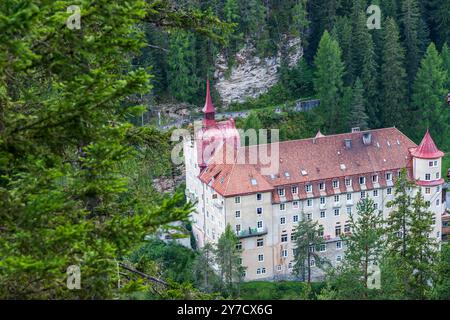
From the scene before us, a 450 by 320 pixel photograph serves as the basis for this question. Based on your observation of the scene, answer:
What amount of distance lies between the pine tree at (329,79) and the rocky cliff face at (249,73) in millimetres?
5384

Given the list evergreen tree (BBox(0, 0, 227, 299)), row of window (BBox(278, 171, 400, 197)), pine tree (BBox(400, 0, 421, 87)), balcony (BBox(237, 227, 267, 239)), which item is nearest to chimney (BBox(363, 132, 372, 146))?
A: row of window (BBox(278, 171, 400, 197))

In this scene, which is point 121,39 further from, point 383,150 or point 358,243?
point 383,150

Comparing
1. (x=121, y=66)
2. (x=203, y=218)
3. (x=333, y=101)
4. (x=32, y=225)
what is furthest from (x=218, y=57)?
(x=32, y=225)

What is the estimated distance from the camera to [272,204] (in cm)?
5584

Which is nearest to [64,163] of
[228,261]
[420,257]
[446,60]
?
[420,257]

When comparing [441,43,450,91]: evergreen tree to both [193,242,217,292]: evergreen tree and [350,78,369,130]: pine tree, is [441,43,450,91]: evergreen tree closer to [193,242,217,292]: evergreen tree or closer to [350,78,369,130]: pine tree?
[350,78,369,130]: pine tree

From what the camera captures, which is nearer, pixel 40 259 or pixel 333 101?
pixel 40 259

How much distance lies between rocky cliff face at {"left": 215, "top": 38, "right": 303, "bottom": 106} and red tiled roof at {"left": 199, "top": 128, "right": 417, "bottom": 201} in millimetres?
18209

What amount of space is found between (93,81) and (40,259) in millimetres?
2409

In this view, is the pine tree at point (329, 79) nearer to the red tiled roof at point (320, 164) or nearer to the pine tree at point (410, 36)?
the pine tree at point (410, 36)

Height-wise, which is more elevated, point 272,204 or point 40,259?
point 272,204

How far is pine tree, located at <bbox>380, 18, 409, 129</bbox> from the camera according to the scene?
238ft

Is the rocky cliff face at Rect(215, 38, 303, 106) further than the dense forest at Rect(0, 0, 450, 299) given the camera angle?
Yes

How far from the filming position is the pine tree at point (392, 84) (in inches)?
2862
